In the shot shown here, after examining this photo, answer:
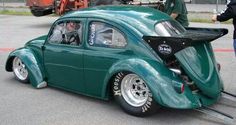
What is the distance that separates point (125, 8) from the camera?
6.99m

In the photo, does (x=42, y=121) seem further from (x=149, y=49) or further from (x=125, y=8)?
(x=125, y=8)

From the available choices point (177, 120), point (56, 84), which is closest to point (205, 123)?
point (177, 120)

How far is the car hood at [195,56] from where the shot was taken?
576cm

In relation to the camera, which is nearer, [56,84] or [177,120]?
[177,120]

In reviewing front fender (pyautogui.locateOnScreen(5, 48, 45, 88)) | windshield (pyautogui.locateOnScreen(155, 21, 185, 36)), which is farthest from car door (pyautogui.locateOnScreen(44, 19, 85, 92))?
windshield (pyautogui.locateOnScreen(155, 21, 185, 36))

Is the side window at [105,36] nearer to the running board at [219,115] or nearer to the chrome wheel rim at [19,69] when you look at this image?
the running board at [219,115]

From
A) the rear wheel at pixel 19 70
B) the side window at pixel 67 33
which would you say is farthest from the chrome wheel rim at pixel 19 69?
the side window at pixel 67 33

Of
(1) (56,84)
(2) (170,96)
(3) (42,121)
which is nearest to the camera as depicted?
(2) (170,96)

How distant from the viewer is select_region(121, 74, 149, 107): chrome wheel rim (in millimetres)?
6086

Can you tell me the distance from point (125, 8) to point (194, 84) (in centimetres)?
174

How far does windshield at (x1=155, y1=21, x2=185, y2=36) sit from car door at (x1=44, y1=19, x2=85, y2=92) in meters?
1.20

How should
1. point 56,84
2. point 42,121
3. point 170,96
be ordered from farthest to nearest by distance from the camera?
point 56,84 < point 42,121 < point 170,96

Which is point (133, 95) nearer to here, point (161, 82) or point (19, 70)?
point (161, 82)

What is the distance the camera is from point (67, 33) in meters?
7.25
